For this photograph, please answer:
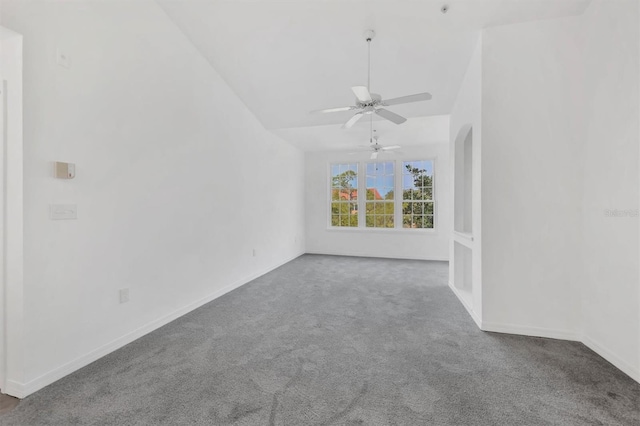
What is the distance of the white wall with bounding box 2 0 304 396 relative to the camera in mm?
2006

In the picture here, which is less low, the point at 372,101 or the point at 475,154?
the point at 372,101

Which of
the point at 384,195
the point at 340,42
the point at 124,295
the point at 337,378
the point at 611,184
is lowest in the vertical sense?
the point at 337,378

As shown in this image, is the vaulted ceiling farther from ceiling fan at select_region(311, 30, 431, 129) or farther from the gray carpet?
the gray carpet

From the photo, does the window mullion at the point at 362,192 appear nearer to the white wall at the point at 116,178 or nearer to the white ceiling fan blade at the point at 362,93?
the white wall at the point at 116,178

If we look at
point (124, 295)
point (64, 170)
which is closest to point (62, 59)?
point (64, 170)

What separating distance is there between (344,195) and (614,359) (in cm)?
611

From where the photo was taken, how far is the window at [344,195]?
782 cm

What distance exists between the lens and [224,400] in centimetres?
184

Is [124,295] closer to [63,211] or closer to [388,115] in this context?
[63,211]

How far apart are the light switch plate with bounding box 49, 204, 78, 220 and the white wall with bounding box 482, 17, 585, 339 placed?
12.1 feet

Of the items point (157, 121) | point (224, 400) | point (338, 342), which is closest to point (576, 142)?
point (338, 342)

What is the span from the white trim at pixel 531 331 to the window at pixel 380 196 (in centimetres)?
463

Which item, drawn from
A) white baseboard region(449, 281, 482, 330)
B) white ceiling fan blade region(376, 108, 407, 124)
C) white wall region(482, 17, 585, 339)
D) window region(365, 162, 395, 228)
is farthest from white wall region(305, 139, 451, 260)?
white wall region(482, 17, 585, 339)

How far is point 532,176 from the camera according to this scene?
9.21ft
